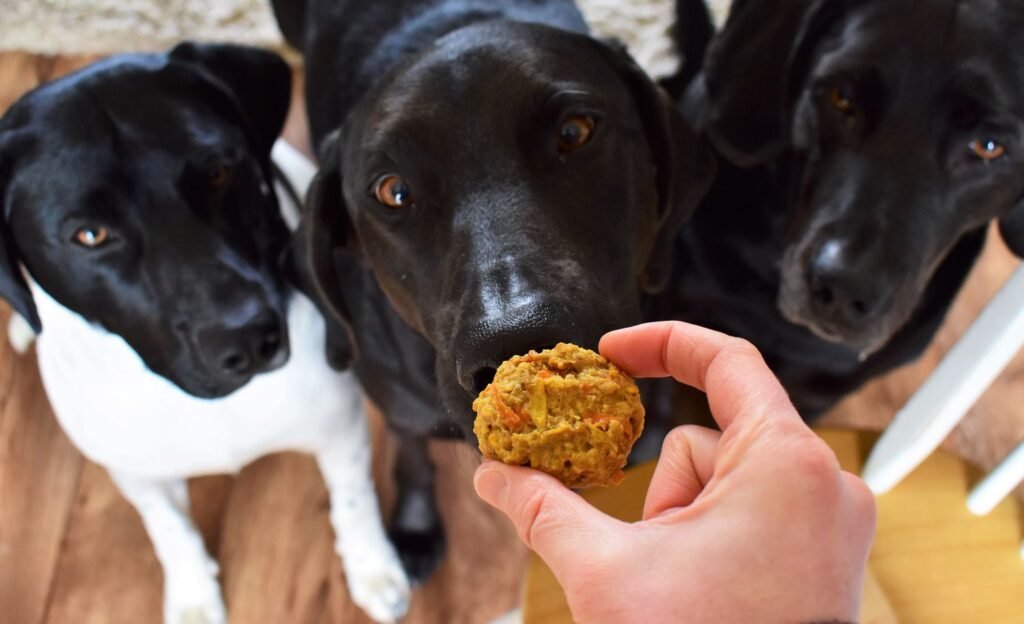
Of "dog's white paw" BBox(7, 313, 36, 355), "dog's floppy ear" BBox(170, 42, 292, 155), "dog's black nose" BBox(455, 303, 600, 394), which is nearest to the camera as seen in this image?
"dog's black nose" BBox(455, 303, 600, 394)

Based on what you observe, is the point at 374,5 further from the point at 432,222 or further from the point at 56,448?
the point at 56,448

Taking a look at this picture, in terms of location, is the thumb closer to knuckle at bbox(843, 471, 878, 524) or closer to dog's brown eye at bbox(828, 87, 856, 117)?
knuckle at bbox(843, 471, 878, 524)

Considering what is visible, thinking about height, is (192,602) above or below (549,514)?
below

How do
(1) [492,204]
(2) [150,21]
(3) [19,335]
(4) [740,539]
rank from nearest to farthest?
A: (4) [740,539]
(1) [492,204]
(3) [19,335]
(2) [150,21]

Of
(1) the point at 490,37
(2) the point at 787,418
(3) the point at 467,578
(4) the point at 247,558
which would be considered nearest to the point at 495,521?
(3) the point at 467,578

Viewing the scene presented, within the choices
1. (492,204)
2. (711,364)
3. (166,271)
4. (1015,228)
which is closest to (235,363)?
(166,271)

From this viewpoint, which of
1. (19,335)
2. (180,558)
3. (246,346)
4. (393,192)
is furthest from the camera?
(19,335)

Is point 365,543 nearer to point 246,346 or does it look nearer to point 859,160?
point 246,346

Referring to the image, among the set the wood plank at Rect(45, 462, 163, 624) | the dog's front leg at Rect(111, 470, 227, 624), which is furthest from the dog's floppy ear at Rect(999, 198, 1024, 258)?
the wood plank at Rect(45, 462, 163, 624)
